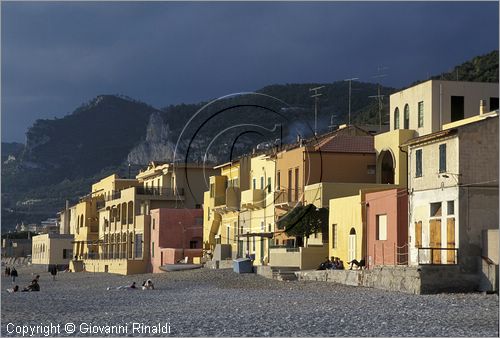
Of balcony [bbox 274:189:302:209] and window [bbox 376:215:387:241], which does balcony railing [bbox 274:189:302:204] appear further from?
window [bbox 376:215:387:241]

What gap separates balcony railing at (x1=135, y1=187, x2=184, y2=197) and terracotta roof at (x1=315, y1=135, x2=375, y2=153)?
81.0 ft

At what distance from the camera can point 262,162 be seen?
5556 centimetres

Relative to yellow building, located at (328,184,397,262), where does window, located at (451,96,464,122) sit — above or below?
above

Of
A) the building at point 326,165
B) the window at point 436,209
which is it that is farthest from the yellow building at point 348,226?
the window at point 436,209

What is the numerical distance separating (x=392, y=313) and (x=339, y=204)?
56.1 feet

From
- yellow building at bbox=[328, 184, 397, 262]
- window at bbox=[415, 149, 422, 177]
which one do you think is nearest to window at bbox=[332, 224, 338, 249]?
yellow building at bbox=[328, 184, 397, 262]

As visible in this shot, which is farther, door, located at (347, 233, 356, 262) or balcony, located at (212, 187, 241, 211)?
balcony, located at (212, 187, 241, 211)

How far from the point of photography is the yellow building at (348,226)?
39969 mm

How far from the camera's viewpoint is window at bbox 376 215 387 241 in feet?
124

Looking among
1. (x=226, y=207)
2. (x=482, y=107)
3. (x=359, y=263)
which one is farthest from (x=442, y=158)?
(x=226, y=207)

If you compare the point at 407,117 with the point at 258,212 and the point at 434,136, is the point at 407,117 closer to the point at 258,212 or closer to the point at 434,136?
the point at 258,212

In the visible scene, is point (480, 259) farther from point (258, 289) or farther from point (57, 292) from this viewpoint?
point (57, 292)

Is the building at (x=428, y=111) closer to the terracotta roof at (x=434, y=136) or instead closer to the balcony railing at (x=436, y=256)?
the terracotta roof at (x=434, y=136)

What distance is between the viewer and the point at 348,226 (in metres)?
41.4
